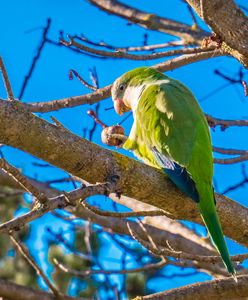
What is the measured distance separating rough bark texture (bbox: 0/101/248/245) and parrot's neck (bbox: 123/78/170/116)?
2.83 feet

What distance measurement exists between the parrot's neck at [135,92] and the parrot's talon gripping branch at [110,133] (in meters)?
0.18

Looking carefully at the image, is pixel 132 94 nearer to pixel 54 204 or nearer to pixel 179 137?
pixel 179 137

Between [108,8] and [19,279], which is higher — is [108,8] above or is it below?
above

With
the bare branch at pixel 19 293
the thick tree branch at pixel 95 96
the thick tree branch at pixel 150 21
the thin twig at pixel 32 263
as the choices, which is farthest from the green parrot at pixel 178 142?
the thick tree branch at pixel 150 21

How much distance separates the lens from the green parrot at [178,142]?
9.12 feet

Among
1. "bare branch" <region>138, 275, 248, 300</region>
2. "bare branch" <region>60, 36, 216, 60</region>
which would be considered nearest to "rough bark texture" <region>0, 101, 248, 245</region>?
"bare branch" <region>138, 275, 248, 300</region>

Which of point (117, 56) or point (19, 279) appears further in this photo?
point (19, 279)

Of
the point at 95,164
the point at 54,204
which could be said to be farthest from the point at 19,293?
the point at 54,204

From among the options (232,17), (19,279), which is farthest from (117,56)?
(19,279)

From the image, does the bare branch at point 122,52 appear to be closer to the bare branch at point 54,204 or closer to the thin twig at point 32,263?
the thin twig at point 32,263

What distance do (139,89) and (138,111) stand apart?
43cm

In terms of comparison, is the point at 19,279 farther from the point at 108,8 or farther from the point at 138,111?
the point at 138,111

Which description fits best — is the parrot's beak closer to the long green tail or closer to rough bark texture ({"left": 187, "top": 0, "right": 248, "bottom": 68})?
rough bark texture ({"left": 187, "top": 0, "right": 248, "bottom": 68})

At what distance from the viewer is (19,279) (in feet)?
21.0
